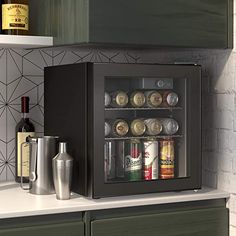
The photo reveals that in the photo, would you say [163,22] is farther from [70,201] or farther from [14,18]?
[70,201]

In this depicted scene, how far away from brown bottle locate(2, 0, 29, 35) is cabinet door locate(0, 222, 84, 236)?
0.83m

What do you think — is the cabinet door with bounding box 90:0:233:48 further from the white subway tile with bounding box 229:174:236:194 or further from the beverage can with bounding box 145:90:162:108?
the white subway tile with bounding box 229:174:236:194

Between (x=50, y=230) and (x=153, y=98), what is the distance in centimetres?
71

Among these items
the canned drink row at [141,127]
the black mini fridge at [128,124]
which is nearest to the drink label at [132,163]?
the black mini fridge at [128,124]

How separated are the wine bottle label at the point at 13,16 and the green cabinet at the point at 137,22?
0.11 m

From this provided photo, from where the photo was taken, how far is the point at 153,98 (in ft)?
8.01

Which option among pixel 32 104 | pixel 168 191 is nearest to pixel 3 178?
pixel 32 104

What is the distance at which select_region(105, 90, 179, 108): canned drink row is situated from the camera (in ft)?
7.70

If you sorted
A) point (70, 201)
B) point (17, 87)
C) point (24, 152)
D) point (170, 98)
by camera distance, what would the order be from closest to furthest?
1. point (70, 201)
2. point (170, 98)
3. point (24, 152)
4. point (17, 87)

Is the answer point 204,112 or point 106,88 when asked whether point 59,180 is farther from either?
point 204,112

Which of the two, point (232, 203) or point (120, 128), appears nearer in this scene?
point (120, 128)

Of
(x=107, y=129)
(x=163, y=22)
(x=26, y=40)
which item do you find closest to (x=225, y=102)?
(x=163, y=22)

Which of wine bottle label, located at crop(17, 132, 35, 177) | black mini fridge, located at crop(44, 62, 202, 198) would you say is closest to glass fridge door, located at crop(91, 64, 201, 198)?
black mini fridge, located at crop(44, 62, 202, 198)

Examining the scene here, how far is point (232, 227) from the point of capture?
8.21 feet
